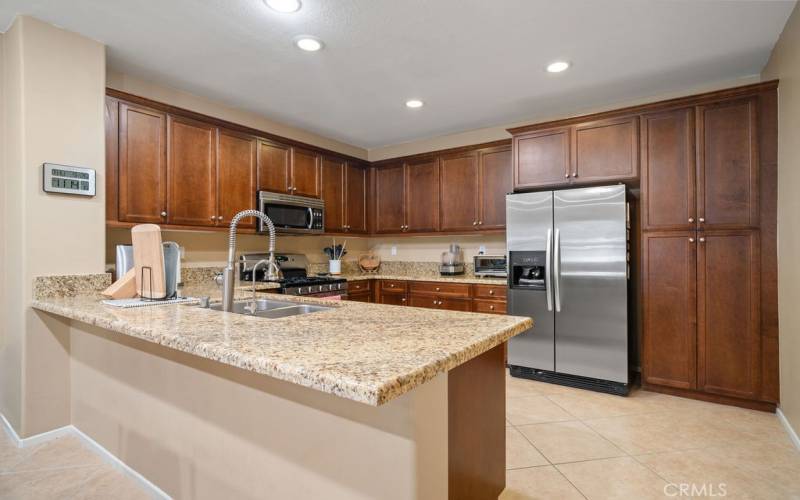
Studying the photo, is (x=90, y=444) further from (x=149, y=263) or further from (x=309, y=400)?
(x=309, y=400)

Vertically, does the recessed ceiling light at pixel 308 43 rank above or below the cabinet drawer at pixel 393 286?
above

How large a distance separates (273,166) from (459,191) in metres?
1.90

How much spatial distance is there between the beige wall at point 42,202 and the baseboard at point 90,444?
0.04 meters

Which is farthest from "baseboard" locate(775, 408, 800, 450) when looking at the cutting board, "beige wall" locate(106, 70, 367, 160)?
"beige wall" locate(106, 70, 367, 160)

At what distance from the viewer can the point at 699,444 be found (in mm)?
2328

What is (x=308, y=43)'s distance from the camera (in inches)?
99.8

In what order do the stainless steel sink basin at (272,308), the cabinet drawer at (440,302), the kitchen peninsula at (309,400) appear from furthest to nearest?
the cabinet drawer at (440,302)
the stainless steel sink basin at (272,308)
the kitchen peninsula at (309,400)

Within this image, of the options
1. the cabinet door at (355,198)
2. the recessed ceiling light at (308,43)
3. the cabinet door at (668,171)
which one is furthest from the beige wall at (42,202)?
the cabinet door at (668,171)

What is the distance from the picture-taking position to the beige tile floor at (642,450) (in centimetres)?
192

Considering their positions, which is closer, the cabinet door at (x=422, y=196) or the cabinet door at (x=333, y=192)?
the cabinet door at (x=333, y=192)

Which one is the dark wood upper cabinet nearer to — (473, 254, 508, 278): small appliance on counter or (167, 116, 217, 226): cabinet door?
(167, 116, 217, 226): cabinet door

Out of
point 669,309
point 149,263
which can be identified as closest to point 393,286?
point 669,309

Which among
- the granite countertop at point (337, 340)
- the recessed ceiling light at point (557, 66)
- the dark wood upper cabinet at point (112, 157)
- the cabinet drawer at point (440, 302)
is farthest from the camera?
the cabinet drawer at point (440, 302)

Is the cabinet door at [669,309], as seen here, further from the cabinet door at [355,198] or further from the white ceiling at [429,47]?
the cabinet door at [355,198]
